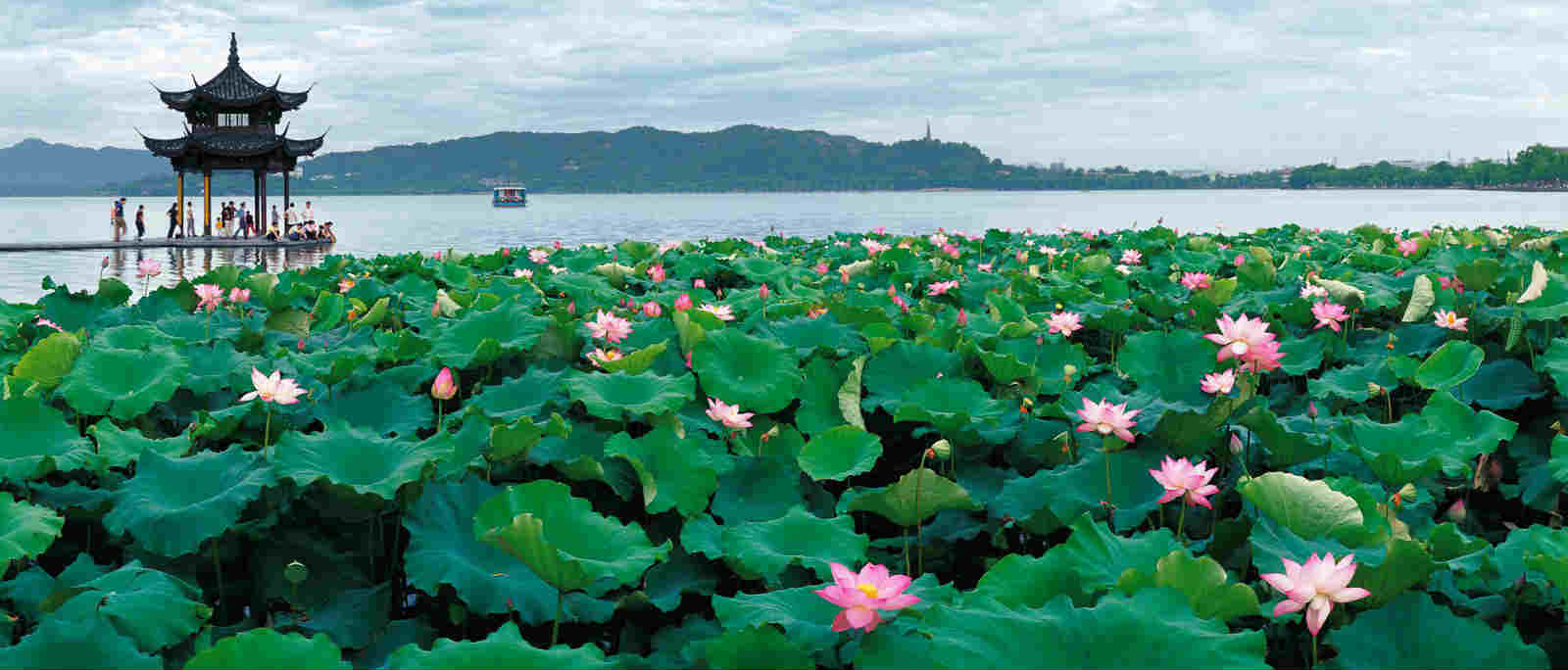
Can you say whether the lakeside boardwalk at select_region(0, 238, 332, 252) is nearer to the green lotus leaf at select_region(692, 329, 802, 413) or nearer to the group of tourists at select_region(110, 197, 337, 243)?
the group of tourists at select_region(110, 197, 337, 243)

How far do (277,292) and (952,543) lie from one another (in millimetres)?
3745

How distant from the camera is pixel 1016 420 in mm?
2617

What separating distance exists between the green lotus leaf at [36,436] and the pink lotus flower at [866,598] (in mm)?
1769

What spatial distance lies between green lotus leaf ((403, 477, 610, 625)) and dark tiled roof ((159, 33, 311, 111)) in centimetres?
4127

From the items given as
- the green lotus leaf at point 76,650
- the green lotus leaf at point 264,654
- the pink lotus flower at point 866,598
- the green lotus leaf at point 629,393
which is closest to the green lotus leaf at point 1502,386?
the green lotus leaf at point 629,393

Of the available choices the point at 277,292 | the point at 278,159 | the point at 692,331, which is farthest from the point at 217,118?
the point at 692,331

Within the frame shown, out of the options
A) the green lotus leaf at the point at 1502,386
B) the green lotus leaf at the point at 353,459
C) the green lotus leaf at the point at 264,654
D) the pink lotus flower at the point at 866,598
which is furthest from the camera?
the green lotus leaf at the point at 1502,386

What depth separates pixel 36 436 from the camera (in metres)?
2.29

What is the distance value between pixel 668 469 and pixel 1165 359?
1.76m

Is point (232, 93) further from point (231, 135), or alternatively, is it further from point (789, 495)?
point (789, 495)

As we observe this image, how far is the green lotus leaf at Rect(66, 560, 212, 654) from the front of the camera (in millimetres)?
1533

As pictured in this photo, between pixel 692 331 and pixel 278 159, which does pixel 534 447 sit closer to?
pixel 692 331

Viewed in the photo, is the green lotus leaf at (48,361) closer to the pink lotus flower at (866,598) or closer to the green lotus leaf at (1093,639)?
the pink lotus flower at (866,598)

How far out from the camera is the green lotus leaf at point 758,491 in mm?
2162
